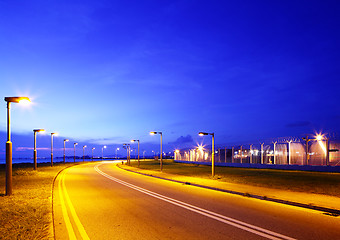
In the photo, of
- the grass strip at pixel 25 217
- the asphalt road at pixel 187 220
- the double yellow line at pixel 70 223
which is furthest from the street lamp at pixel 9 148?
the double yellow line at pixel 70 223

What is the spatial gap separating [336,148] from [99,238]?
3351cm

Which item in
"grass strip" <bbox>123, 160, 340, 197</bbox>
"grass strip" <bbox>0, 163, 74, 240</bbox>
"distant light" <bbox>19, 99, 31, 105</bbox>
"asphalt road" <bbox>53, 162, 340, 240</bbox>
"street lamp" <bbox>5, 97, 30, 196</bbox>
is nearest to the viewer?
"grass strip" <bbox>0, 163, 74, 240</bbox>

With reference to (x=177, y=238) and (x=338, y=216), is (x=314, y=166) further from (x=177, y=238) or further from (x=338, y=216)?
(x=177, y=238)

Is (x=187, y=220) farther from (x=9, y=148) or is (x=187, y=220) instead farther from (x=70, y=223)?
(x=9, y=148)

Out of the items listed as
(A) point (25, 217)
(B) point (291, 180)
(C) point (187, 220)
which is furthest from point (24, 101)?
(B) point (291, 180)

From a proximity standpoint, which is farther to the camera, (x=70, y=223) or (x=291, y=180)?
(x=291, y=180)

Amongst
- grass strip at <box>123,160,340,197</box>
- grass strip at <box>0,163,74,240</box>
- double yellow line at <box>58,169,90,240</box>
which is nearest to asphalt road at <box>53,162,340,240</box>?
double yellow line at <box>58,169,90,240</box>

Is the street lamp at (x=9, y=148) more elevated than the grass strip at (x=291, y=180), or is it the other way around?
the street lamp at (x=9, y=148)

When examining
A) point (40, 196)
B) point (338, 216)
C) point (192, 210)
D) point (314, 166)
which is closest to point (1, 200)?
point (40, 196)

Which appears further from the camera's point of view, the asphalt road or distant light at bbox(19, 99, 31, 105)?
distant light at bbox(19, 99, 31, 105)

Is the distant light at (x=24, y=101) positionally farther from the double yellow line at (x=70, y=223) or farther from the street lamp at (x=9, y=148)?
the double yellow line at (x=70, y=223)

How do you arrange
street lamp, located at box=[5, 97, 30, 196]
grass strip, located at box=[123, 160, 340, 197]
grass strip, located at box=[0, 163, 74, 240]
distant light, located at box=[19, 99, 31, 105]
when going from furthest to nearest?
grass strip, located at box=[123, 160, 340, 197]
distant light, located at box=[19, 99, 31, 105]
street lamp, located at box=[5, 97, 30, 196]
grass strip, located at box=[0, 163, 74, 240]

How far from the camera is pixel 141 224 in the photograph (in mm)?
8453

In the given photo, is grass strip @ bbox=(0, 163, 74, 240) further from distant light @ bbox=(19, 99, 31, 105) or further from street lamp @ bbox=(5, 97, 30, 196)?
distant light @ bbox=(19, 99, 31, 105)
